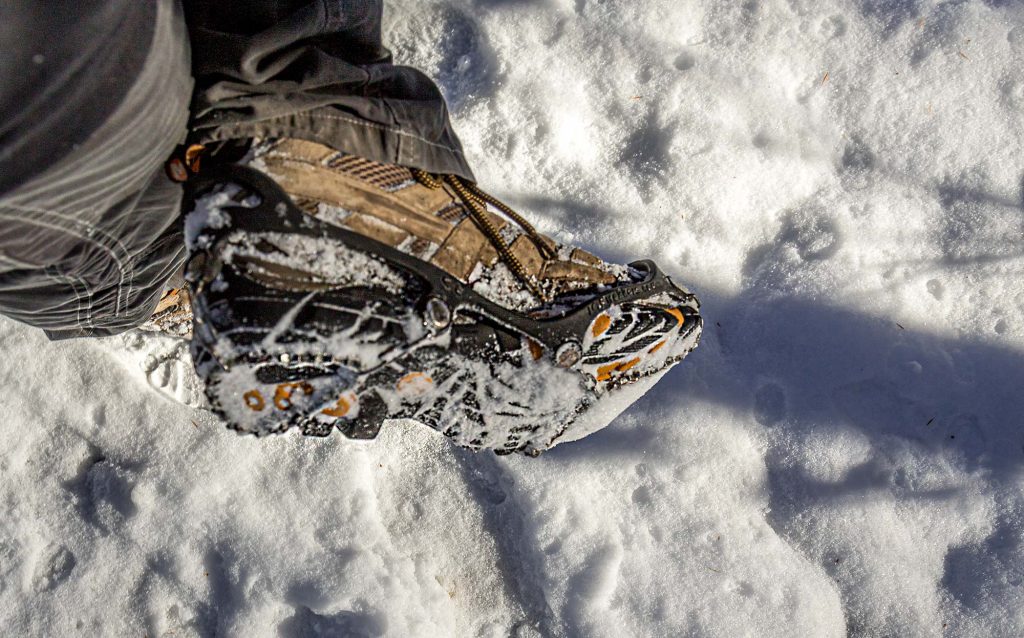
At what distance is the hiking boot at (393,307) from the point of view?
751 millimetres

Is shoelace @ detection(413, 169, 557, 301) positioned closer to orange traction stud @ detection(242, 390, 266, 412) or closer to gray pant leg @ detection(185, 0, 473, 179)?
gray pant leg @ detection(185, 0, 473, 179)

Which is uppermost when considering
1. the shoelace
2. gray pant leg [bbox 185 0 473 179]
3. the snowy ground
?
gray pant leg [bbox 185 0 473 179]

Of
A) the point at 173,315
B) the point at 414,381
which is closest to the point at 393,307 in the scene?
the point at 414,381

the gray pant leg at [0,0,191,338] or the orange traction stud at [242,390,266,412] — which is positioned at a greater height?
the gray pant leg at [0,0,191,338]

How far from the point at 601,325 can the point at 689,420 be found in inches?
18.8

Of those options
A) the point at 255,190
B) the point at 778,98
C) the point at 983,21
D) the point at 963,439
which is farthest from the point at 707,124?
the point at 255,190

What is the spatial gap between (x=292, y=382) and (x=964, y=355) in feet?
3.70

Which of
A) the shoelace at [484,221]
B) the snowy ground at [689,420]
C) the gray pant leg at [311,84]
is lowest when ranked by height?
the snowy ground at [689,420]

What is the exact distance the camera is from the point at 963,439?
1250 mm

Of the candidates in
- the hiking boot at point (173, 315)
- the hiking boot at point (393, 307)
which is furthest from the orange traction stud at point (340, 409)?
the hiking boot at point (173, 315)

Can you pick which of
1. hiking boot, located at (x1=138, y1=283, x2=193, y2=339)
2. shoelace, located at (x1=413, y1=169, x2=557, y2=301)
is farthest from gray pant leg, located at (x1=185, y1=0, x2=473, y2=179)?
hiking boot, located at (x1=138, y1=283, x2=193, y2=339)

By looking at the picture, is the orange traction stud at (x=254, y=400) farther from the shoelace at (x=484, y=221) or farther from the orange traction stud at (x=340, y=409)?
the shoelace at (x=484, y=221)

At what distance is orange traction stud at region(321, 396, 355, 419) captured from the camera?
0.83m

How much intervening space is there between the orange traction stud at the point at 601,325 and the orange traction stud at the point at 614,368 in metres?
0.06
